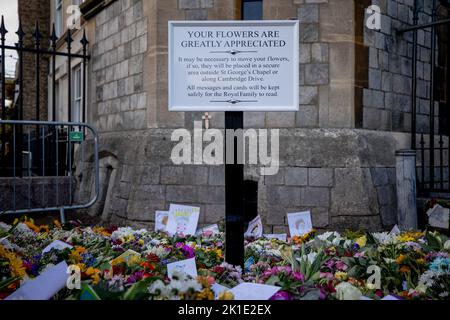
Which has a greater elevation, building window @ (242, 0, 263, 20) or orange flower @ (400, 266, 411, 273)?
building window @ (242, 0, 263, 20)

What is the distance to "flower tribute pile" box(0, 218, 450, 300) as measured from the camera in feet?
7.51

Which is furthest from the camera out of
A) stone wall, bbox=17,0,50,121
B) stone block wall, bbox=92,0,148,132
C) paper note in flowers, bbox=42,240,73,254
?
stone wall, bbox=17,0,50,121

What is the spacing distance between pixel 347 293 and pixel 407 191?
3.87 meters

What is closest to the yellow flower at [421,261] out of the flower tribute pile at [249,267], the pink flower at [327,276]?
the flower tribute pile at [249,267]

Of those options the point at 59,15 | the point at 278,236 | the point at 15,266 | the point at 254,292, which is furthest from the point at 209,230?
the point at 59,15

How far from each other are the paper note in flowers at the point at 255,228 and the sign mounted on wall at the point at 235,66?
2634mm

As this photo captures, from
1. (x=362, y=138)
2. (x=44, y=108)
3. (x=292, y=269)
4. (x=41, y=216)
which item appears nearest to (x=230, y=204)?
(x=292, y=269)

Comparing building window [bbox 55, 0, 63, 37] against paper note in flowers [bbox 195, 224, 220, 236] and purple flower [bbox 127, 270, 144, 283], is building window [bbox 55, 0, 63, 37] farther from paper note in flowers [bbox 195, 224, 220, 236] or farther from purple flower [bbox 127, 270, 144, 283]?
purple flower [bbox 127, 270, 144, 283]

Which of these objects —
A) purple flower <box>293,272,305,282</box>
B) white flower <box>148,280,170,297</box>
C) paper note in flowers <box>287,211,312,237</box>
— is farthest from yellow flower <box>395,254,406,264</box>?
paper note in flowers <box>287,211,312,237</box>

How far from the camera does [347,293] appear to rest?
2.18 meters

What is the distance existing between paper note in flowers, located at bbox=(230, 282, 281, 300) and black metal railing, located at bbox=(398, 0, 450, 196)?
449cm

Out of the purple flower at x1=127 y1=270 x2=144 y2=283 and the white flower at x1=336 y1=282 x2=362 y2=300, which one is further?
the purple flower at x1=127 y1=270 x2=144 y2=283

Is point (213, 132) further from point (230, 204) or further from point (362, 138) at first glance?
point (230, 204)

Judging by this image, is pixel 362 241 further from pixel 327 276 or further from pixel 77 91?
A: pixel 77 91
